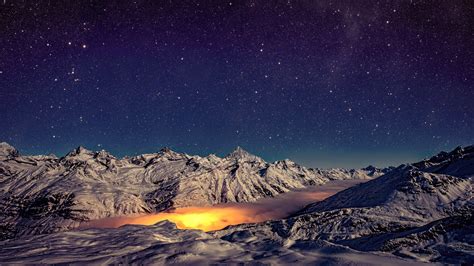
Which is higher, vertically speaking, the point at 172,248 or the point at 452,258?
the point at 172,248

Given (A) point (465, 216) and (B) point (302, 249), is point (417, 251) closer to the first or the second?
(A) point (465, 216)

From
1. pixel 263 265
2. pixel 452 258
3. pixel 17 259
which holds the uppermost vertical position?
pixel 17 259

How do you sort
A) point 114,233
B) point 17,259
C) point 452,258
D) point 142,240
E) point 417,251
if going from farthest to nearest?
point 417,251 → point 452,258 → point 114,233 → point 142,240 → point 17,259

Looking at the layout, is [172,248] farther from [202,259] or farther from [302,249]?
[302,249]

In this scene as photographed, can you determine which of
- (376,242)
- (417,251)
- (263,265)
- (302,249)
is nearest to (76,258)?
(263,265)

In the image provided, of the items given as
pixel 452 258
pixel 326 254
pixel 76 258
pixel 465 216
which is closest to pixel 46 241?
pixel 76 258

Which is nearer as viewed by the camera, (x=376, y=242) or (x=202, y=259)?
(x=202, y=259)

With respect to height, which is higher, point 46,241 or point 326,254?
point 46,241

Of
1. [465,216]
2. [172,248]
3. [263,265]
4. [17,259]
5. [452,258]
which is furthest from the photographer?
[465,216]

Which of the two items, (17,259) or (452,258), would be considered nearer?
(17,259)
